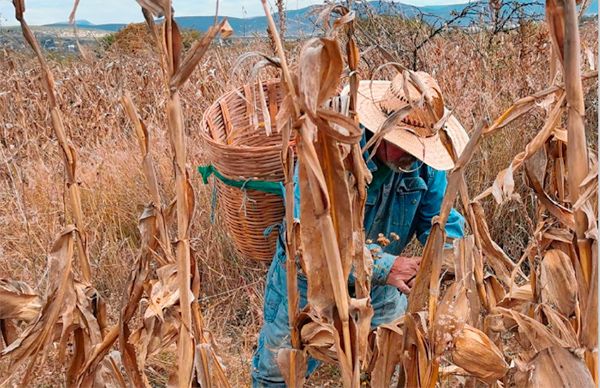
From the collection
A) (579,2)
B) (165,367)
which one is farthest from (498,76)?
(579,2)

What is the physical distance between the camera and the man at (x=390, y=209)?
1.51 meters

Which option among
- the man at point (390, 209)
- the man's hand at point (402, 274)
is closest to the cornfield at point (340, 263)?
the man's hand at point (402, 274)

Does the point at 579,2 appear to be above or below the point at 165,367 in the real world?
above

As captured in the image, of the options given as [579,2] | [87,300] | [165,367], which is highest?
[579,2]

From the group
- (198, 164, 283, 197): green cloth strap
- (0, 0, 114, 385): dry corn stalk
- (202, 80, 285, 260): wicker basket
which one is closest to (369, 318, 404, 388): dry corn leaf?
(0, 0, 114, 385): dry corn stalk

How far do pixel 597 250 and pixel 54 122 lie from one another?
2.45 feet

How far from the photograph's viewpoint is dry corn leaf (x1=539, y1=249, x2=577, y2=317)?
93 centimetres

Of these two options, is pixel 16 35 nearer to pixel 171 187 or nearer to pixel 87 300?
pixel 171 187

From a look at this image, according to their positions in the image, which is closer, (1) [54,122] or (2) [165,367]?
(1) [54,122]

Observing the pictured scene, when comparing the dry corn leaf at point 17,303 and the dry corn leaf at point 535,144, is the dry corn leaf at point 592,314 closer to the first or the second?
the dry corn leaf at point 535,144

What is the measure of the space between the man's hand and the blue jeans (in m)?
0.35

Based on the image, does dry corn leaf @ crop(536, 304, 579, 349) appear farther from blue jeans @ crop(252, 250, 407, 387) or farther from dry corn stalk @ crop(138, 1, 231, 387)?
blue jeans @ crop(252, 250, 407, 387)

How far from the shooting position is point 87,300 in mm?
1052

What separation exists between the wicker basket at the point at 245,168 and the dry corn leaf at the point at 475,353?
98 centimetres
